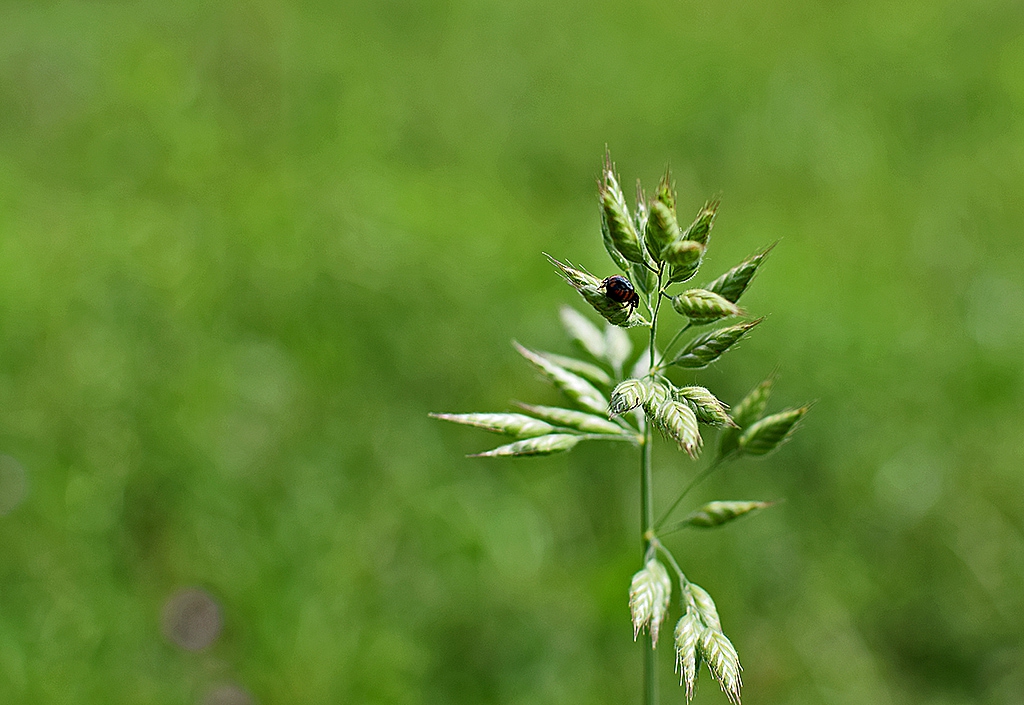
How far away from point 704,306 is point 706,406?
14cm

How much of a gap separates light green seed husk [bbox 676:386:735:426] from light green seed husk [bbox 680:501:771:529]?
268 millimetres

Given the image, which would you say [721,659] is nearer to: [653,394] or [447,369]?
[653,394]

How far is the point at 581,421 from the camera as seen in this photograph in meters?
1.43

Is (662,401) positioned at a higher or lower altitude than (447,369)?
higher

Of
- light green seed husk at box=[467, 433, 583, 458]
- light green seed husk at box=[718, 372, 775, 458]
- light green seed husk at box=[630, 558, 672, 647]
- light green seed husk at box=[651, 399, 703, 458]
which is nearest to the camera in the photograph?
light green seed husk at box=[651, 399, 703, 458]

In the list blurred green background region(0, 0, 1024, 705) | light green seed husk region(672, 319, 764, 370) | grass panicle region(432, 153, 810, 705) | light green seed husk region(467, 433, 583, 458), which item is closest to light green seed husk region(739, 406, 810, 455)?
grass panicle region(432, 153, 810, 705)

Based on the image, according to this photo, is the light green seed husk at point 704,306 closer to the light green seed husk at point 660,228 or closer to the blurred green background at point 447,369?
the light green seed husk at point 660,228

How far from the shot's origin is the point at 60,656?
253 centimetres

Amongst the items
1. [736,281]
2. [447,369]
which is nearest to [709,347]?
[736,281]

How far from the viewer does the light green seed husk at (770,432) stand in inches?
55.8

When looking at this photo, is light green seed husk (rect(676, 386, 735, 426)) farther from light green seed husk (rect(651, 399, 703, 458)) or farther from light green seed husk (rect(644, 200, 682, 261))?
light green seed husk (rect(644, 200, 682, 261))

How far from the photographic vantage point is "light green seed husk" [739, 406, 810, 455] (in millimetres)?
1417

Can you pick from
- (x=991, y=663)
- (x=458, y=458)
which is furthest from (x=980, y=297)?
(x=458, y=458)

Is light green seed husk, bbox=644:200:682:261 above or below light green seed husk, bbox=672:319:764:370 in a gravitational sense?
above
